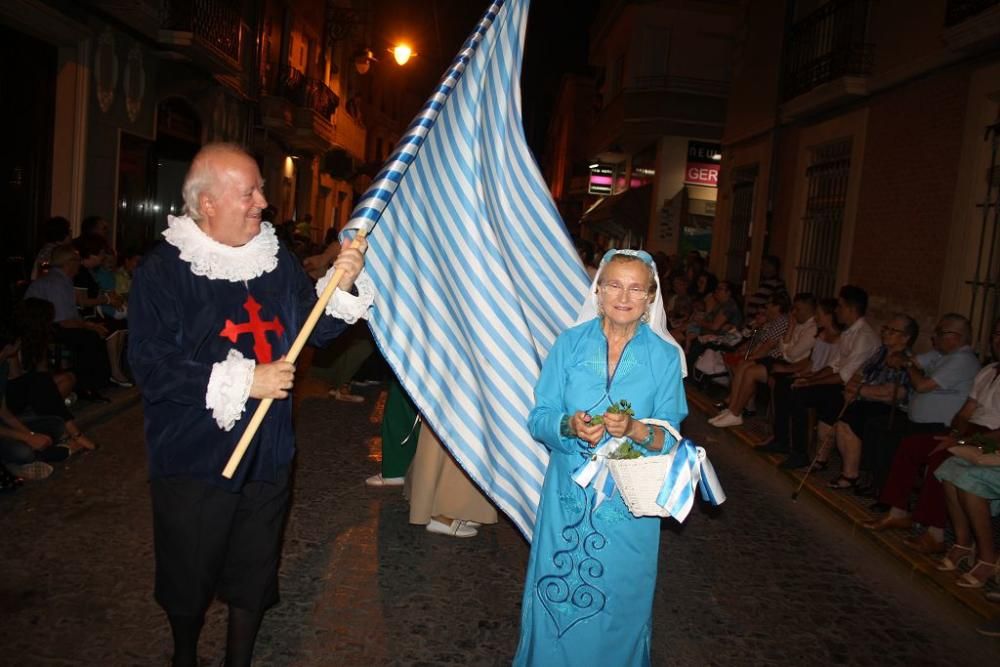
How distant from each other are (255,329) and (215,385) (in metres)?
0.31

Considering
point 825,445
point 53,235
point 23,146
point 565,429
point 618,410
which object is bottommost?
point 825,445

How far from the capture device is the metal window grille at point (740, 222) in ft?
58.1

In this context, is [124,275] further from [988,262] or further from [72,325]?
[988,262]

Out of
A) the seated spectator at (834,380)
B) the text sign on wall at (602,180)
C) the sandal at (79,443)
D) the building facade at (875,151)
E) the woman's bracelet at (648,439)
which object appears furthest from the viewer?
the text sign on wall at (602,180)

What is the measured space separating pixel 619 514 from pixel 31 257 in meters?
11.3

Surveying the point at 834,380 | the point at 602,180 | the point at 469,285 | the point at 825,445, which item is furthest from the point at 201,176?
the point at 602,180

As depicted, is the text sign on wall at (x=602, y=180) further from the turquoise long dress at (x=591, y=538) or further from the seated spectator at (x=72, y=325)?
the turquoise long dress at (x=591, y=538)

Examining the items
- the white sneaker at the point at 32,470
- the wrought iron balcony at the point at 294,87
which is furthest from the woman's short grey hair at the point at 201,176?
the wrought iron balcony at the point at 294,87

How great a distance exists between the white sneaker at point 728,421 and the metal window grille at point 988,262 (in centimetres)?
272

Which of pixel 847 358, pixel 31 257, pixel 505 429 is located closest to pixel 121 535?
pixel 505 429

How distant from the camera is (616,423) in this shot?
3.21 meters

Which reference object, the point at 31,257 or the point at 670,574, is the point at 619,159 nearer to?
the point at 31,257

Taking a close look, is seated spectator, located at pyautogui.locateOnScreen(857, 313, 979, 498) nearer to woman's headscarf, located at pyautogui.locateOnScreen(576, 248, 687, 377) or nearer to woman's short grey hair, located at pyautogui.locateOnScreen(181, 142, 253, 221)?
woman's headscarf, located at pyautogui.locateOnScreen(576, 248, 687, 377)

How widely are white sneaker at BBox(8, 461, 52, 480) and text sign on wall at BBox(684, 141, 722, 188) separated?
1922 cm
